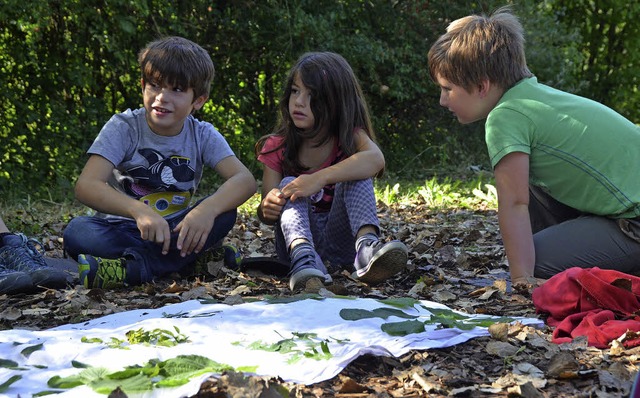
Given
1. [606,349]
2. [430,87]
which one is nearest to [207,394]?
[606,349]

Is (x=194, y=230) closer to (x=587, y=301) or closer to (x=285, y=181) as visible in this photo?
(x=285, y=181)

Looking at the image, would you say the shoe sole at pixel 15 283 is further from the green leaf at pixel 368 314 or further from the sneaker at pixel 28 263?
the green leaf at pixel 368 314

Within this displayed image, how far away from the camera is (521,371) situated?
8.01 feet

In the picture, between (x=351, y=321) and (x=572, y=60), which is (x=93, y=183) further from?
(x=572, y=60)

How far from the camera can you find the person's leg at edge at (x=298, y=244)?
11.8ft

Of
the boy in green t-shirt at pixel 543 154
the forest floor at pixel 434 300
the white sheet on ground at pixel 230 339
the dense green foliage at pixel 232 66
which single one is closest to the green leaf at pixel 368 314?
the white sheet on ground at pixel 230 339

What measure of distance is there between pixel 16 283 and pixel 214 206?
36.1 inches

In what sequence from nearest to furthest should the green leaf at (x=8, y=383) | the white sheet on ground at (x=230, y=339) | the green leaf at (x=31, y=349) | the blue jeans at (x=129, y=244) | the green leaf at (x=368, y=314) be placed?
the green leaf at (x=8, y=383) → the white sheet on ground at (x=230, y=339) → the green leaf at (x=31, y=349) → the green leaf at (x=368, y=314) → the blue jeans at (x=129, y=244)

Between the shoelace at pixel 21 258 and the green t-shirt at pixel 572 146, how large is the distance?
6.69 feet

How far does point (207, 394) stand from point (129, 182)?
218cm

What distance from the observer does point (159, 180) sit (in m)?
4.12

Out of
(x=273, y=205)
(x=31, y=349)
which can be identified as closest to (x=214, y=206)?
(x=273, y=205)

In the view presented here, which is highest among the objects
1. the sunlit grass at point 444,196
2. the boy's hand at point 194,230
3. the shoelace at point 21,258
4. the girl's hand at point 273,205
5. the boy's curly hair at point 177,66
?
the boy's curly hair at point 177,66

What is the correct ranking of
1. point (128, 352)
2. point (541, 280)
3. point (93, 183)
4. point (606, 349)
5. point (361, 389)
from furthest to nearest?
point (93, 183)
point (541, 280)
point (606, 349)
point (128, 352)
point (361, 389)
